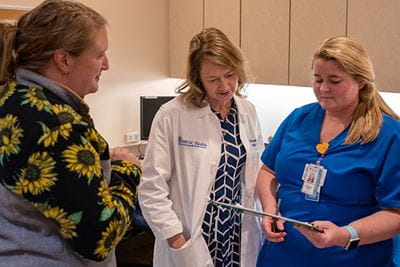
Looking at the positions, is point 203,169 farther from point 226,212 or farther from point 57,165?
point 57,165

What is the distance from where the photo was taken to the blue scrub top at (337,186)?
143 cm

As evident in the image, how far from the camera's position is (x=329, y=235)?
4.59 feet

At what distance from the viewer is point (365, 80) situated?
152 centimetres

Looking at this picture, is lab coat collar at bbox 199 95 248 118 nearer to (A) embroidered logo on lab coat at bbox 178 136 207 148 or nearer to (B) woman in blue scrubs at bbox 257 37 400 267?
(A) embroidered logo on lab coat at bbox 178 136 207 148

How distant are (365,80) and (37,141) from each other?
0.99 meters

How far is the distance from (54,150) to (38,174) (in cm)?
6

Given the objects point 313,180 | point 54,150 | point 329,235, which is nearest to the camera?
point 54,150

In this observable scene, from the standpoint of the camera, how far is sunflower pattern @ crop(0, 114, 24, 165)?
98 centimetres

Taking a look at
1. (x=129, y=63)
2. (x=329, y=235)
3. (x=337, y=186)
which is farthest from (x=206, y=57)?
(x=129, y=63)

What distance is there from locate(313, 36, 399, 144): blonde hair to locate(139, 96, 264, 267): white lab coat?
0.46 metres

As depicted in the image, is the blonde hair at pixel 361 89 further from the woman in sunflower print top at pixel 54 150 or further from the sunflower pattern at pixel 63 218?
the sunflower pattern at pixel 63 218

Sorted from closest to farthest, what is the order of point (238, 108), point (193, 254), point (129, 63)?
1. point (193, 254)
2. point (238, 108)
3. point (129, 63)

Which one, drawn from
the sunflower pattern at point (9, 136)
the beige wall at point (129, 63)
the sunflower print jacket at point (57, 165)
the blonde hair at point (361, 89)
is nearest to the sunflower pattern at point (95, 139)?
the sunflower print jacket at point (57, 165)

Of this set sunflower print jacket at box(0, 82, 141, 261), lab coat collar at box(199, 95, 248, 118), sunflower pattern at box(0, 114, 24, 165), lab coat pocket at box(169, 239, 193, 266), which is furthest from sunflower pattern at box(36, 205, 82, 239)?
lab coat collar at box(199, 95, 248, 118)
